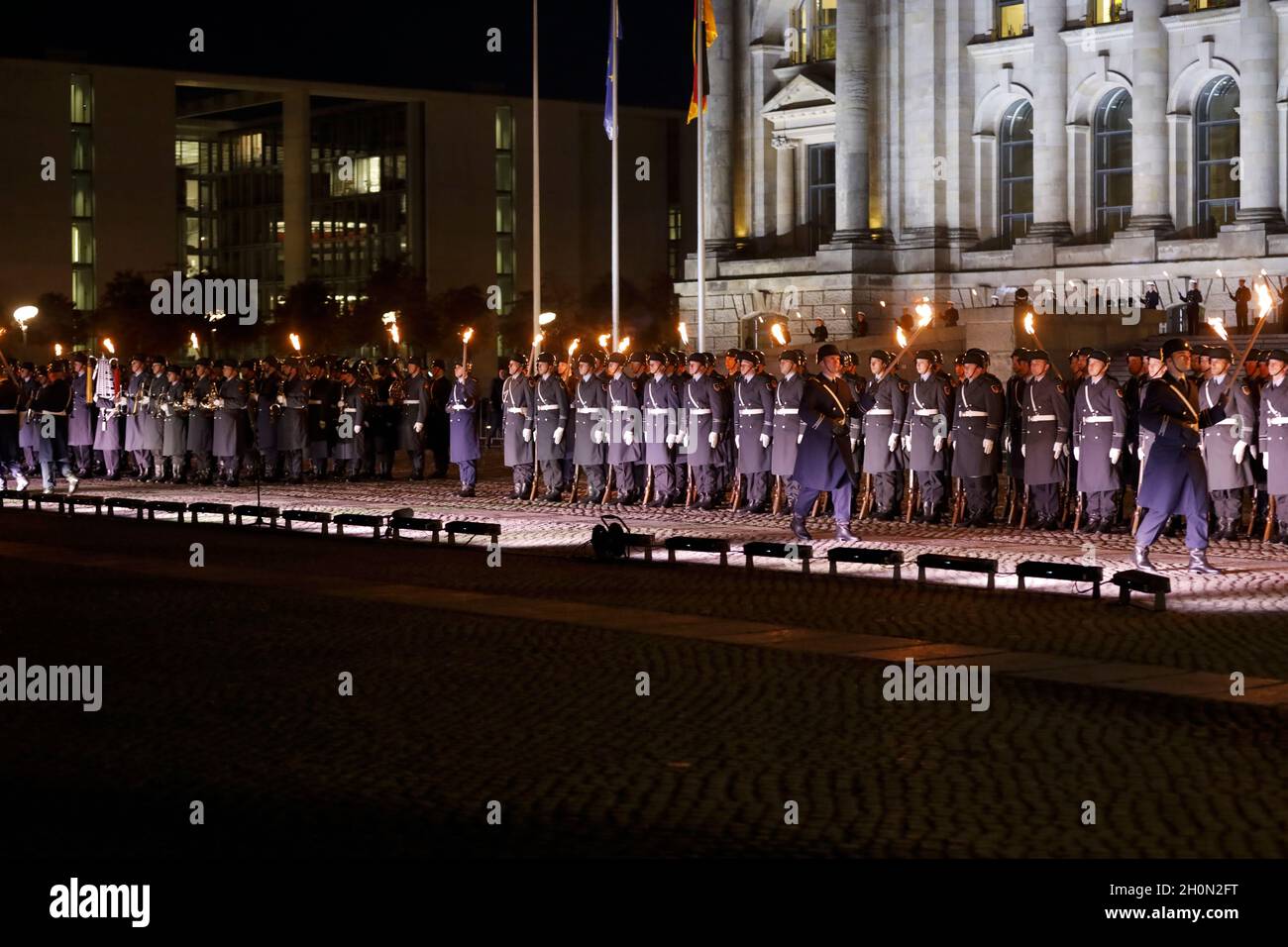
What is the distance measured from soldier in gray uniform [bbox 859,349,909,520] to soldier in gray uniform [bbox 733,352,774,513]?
1348 millimetres

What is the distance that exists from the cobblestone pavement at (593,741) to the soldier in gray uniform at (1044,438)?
7221mm

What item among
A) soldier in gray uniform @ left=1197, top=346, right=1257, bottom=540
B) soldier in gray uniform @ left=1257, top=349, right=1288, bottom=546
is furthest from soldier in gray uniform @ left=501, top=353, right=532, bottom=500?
soldier in gray uniform @ left=1257, top=349, right=1288, bottom=546

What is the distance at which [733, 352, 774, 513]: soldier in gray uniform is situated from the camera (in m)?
28.1

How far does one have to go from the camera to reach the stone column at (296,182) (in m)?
114

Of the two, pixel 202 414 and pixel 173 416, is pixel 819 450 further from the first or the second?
pixel 173 416

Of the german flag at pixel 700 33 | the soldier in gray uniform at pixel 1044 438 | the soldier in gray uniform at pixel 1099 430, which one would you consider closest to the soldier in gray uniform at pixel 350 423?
the german flag at pixel 700 33

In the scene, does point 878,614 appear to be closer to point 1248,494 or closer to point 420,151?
point 1248,494

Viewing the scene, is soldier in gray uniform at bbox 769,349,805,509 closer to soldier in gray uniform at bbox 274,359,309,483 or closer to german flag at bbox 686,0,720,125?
soldier in gray uniform at bbox 274,359,309,483

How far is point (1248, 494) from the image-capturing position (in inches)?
1025

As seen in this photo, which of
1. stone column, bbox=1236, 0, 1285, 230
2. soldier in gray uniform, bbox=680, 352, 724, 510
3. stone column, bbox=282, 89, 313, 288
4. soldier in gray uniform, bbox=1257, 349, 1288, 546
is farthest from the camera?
stone column, bbox=282, 89, 313, 288

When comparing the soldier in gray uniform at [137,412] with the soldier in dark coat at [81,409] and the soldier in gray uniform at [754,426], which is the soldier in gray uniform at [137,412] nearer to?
the soldier in dark coat at [81,409]

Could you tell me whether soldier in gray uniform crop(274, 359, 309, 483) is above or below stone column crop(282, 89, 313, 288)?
below

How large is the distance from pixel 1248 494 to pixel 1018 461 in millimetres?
2822
